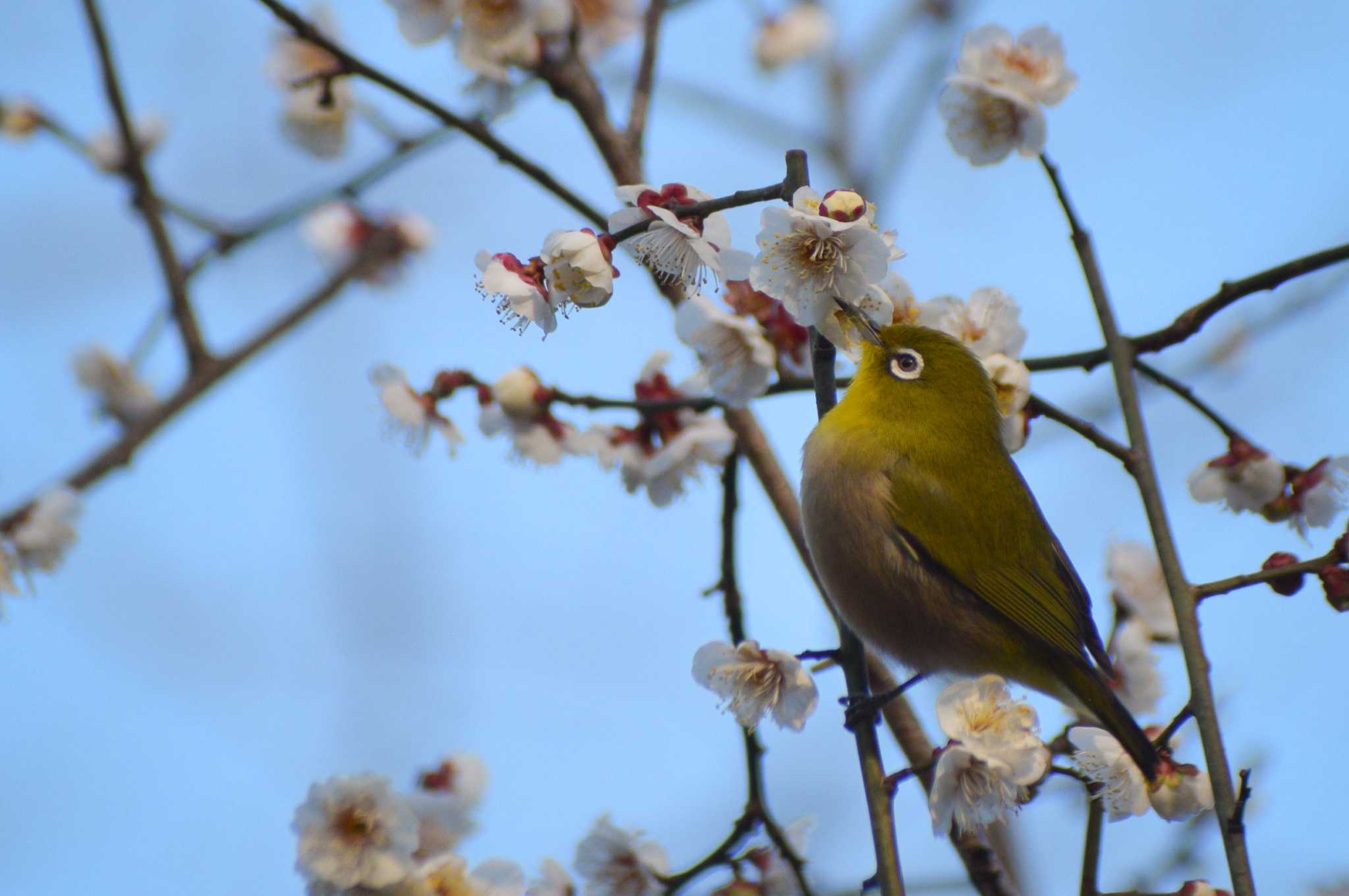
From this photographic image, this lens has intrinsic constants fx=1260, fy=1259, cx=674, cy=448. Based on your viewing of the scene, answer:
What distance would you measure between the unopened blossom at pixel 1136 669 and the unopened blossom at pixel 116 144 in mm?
3392

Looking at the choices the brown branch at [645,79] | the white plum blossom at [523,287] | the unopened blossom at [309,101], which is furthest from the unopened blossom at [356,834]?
the unopened blossom at [309,101]

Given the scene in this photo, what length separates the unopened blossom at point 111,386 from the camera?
17.8ft

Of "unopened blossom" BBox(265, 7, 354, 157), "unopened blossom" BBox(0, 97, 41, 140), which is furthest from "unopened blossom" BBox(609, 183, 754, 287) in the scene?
"unopened blossom" BBox(0, 97, 41, 140)

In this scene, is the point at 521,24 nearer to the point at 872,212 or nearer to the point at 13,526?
the point at 872,212

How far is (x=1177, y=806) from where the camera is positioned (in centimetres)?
240

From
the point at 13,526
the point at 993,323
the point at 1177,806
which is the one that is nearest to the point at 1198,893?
the point at 1177,806

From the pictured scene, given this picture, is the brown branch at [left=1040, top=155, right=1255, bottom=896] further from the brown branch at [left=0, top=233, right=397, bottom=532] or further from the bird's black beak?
the brown branch at [left=0, top=233, right=397, bottom=532]

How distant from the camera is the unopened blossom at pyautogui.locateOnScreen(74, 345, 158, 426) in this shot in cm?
544

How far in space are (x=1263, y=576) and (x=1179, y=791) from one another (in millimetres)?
487

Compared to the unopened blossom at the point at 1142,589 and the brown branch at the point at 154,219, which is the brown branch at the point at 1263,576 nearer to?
the unopened blossom at the point at 1142,589

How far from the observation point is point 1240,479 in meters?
2.86

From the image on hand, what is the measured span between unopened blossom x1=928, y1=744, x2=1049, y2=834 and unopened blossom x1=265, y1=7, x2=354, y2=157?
3.07 metres

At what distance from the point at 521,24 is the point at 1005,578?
1932mm

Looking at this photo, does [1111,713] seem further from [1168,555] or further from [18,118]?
[18,118]
